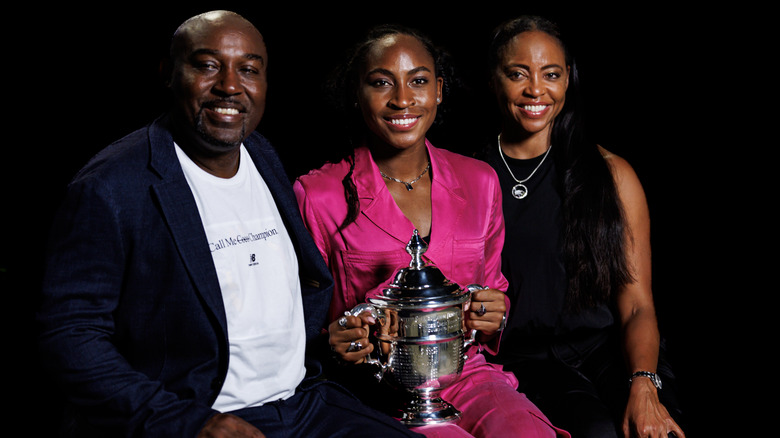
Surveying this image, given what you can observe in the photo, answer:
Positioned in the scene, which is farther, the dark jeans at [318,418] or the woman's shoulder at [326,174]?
the woman's shoulder at [326,174]

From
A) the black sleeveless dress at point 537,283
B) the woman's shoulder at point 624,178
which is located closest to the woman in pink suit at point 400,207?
the black sleeveless dress at point 537,283

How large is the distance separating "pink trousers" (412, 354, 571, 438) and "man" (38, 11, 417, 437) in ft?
0.87

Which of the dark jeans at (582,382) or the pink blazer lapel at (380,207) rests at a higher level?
the pink blazer lapel at (380,207)

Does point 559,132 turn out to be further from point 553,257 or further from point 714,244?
point 714,244

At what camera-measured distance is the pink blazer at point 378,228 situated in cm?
252

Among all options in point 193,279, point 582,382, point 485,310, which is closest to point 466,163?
point 485,310

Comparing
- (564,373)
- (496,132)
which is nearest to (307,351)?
(564,373)

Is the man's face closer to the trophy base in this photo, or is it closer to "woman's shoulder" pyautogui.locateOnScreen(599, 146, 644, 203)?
the trophy base

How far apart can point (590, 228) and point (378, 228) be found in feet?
2.46

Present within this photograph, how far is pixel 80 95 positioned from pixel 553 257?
195cm

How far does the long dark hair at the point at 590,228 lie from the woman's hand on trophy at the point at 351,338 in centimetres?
83

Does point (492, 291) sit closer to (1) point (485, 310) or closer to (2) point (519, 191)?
(1) point (485, 310)

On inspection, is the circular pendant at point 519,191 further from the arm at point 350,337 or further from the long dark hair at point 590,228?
the arm at point 350,337

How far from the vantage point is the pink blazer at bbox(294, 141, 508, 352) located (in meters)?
2.52
